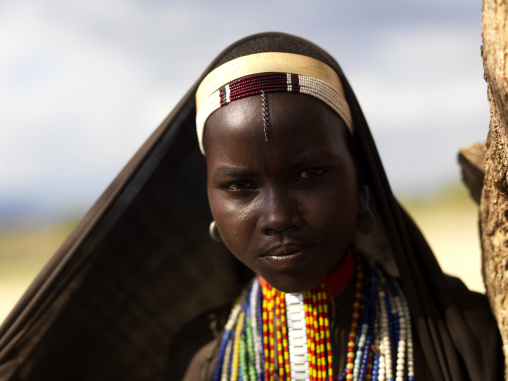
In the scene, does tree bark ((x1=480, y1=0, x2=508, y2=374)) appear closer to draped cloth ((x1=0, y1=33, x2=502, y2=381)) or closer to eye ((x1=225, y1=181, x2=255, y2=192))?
draped cloth ((x1=0, y1=33, x2=502, y2=381))

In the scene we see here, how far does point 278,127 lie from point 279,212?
26 centimetres

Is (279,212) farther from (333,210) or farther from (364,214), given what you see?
(364,214)

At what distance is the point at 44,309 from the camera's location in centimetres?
215

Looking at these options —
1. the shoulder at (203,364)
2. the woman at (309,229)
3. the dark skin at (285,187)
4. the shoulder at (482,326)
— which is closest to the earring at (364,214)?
the woman at (309,229)

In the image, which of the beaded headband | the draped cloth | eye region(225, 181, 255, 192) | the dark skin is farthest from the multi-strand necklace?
the beaded headband

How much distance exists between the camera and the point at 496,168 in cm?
168

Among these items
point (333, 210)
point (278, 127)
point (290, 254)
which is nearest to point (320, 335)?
point (290, 254)

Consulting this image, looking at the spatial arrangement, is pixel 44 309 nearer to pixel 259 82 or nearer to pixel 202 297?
pixel 202 297

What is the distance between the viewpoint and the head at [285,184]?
1.79m

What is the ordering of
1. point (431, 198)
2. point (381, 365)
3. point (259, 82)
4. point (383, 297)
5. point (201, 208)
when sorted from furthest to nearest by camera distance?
1. point (431, 198)
2. point (201, 208)
3. point (383, 297)
4. point (381, 365)
5. point (259, 82)

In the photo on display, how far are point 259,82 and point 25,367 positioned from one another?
4.43ft

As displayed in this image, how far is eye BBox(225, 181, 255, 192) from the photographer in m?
1.86

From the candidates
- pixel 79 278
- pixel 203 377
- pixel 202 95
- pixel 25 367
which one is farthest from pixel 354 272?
pixel 25 367

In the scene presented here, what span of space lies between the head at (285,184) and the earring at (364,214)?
0.16 m
